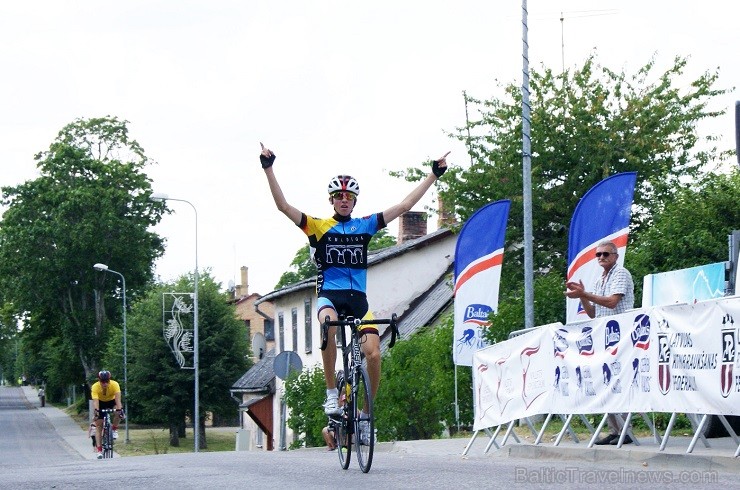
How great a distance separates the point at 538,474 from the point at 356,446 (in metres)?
1.47

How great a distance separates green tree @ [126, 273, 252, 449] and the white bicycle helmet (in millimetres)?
49046

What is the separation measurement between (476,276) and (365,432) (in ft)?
36.9

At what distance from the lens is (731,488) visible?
8648mm

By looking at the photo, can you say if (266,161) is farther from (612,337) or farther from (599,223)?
(599,223)

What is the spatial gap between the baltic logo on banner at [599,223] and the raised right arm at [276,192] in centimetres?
862

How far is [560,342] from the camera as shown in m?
13.6

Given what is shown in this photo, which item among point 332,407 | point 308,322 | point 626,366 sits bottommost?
point 332,407

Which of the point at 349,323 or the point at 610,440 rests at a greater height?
the point at 349,323

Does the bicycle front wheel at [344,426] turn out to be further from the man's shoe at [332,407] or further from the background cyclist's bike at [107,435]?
the background cyclist's bike at [107,435]

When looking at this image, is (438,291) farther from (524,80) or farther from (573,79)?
(524,80)

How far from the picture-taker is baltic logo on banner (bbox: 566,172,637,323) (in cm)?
1861

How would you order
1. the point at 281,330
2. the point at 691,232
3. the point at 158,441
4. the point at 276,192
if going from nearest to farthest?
the point at 276,192, the point at 691,232, the point at 281,330, the point at 158,441

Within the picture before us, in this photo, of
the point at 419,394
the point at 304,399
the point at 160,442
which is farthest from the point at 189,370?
the point at 419,394

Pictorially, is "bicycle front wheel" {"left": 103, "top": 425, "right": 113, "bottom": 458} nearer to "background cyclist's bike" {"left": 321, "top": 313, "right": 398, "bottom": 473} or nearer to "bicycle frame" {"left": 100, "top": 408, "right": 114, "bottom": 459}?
"bicycle frame" {"left": 100, "top": 408, "right": 114, "bottom": 459}
